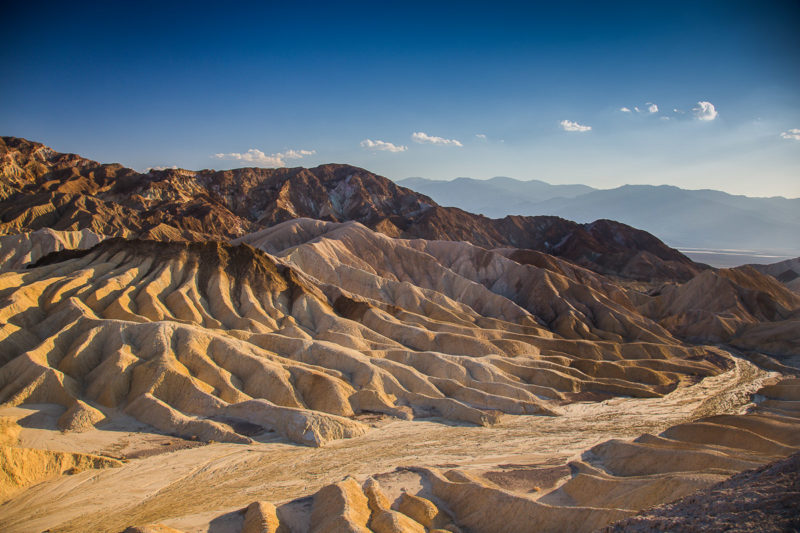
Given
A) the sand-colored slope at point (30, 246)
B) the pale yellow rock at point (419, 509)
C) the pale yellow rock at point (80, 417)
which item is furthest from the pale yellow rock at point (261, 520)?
the sand-colored slope at point (30, 246)

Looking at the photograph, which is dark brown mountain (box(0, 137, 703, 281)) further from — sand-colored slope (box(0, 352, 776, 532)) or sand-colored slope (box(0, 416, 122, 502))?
sand-colored slope (box(0, 352, 776, 532))

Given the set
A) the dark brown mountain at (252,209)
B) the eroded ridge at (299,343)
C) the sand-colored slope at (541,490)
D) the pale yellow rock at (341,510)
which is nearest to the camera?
the pale yellow rock at (341,510)

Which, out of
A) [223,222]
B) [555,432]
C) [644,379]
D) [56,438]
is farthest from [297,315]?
[223,222]

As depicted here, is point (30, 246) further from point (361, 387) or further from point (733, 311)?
point (733, 311)

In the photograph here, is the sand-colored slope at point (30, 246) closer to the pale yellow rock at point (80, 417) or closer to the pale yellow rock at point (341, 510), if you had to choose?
the pale yellow rock at point (80, 417)

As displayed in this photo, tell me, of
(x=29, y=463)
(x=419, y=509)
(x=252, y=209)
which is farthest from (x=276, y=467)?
(x=252, y=209)

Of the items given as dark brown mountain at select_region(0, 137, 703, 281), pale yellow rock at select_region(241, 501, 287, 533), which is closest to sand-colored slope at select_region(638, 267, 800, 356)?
dark brown mountain at select_region(0, 137, 703, 281)
